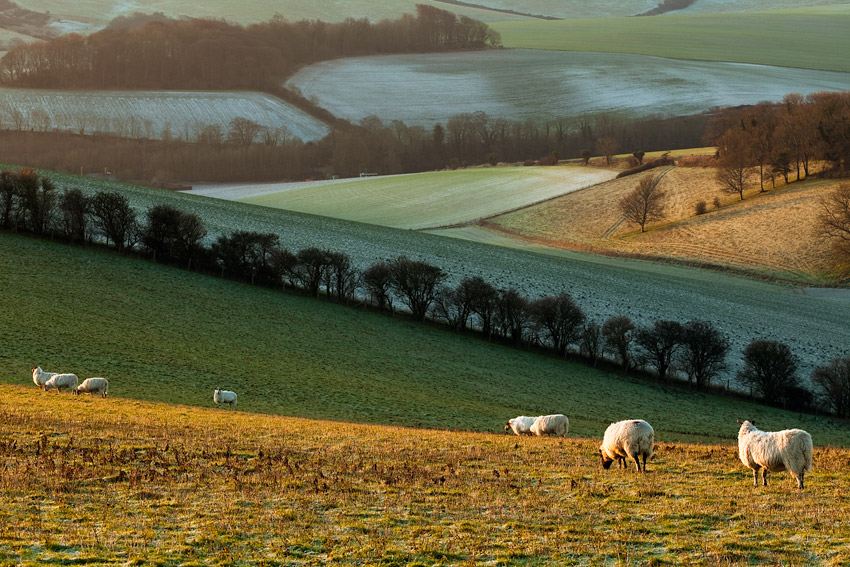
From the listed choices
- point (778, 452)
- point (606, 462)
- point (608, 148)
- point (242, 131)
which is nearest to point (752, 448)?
point (778, 452)

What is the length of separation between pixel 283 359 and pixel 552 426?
19.0 meters

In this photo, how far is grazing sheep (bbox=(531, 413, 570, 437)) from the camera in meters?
28.0

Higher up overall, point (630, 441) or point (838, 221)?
point (838, 221)

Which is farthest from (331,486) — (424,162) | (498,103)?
(498,103)

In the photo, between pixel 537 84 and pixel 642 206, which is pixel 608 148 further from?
pixel 537 84

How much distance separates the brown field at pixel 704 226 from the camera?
81.3 metres

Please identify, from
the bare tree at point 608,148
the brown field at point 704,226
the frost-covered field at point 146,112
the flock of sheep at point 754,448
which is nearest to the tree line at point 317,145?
the frost-covered field at point 146,112

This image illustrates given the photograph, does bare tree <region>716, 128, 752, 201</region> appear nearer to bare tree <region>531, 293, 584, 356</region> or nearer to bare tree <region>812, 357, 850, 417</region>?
bare tree <region>812, 357, 850, 417</region>

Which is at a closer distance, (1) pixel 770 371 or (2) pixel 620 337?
(1) pixel 770 371

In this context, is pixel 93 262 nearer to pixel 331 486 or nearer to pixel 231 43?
pixel 331 486

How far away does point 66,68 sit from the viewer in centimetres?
15162

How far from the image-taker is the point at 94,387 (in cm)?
3219

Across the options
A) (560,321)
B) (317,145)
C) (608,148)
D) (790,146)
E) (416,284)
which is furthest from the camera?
(317,145)

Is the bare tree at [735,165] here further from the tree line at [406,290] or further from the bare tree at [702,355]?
the bare tree at [702,355]
